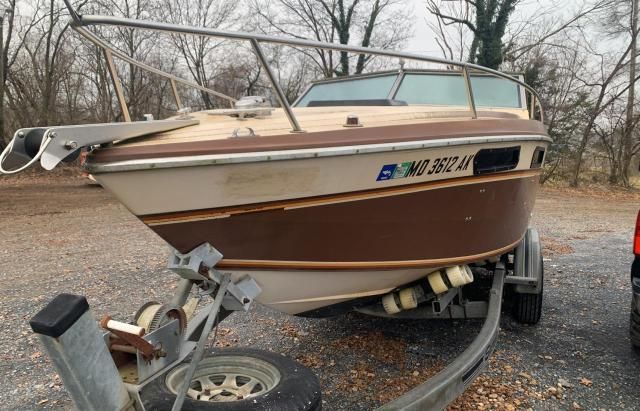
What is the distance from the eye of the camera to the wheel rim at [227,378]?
7.97 ft

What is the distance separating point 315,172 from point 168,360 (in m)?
1.05

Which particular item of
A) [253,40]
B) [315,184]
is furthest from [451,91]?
[253,40]

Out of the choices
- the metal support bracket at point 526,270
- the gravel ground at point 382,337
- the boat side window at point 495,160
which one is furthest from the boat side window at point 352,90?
the gravel ground at point 382,337

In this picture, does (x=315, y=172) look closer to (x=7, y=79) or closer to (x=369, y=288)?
(x=369, y=288)

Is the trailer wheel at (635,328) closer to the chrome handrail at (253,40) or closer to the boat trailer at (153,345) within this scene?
the boat trailer at (153,345)

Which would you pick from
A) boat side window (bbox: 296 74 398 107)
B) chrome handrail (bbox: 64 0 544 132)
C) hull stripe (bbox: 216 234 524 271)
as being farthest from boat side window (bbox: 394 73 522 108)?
hull stripe (bbox: 216 234 524 271)

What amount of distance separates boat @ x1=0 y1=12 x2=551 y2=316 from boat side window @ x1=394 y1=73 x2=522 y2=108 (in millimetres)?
780

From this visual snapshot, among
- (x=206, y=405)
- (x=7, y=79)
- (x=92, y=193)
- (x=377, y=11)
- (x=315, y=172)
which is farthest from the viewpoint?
(x=377, y=11)

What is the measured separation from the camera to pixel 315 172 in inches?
90.9

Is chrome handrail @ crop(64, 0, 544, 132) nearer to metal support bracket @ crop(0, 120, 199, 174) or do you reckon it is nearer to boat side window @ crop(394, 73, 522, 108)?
metal support bracket @ crop(0, 120, 199, 174)

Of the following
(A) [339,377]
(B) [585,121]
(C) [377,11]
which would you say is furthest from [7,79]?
(B) [585,121]

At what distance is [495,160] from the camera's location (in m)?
3.01

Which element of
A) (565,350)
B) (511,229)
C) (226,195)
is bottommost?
(565,350)

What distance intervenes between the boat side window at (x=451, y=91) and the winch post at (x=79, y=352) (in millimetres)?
2889
